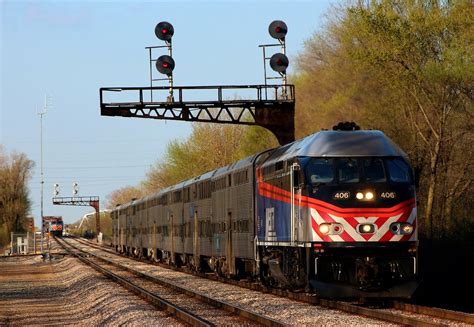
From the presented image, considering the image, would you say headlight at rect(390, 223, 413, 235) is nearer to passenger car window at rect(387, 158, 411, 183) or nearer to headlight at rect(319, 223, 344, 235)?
passenger car window at rect(387, 158, 411, 183)

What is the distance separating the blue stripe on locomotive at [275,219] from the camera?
21.8 m

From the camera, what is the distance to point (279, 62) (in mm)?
40188

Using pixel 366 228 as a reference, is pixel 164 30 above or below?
above

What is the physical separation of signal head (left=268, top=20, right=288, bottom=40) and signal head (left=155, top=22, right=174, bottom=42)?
167 inches

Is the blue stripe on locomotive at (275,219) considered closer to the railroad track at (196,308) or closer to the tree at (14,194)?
the railroad track at (196,308)

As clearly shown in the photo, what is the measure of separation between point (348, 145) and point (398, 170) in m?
1.12

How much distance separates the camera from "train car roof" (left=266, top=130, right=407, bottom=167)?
66.0 ft

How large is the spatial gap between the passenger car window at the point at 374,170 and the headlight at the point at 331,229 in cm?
112

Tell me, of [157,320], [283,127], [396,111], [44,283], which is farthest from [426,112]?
[157,320]

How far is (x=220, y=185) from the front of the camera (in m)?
32.1

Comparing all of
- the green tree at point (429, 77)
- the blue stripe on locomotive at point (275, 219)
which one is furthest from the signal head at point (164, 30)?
the blue stripe on locomotive at point (275, 219)

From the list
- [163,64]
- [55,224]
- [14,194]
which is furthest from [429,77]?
[55,224]

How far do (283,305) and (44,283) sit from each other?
16.9 metres

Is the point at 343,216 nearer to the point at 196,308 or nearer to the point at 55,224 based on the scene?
the point at 196,308
